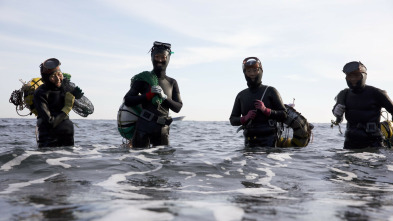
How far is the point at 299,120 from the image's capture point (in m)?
7.91

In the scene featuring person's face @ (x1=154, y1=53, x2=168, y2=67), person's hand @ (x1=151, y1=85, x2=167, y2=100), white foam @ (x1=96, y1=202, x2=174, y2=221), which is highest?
person's face @ (x1=154, y1=53, x2=168, y2=67)

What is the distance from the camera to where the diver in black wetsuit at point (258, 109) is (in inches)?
294

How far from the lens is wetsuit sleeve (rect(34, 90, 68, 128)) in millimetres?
6582

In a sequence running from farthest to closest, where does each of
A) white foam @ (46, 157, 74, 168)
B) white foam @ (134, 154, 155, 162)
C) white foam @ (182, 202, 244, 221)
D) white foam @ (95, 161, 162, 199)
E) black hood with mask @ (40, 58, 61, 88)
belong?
black hood with mask @ (40, 58, 61, 88) → white foam @ (134, 154, 155, 162) → white foam @ (46, 157, 74, 168) → white foam @ (95, 161, 162, 199) → white foam @ (182, 202, 244, 221)

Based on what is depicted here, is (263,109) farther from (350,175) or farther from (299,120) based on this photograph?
(350,175)

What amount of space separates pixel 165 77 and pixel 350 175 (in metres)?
3.83

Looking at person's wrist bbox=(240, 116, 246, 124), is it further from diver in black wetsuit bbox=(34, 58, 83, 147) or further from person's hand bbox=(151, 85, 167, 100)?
diver in black wetsuit bbox=(34, 58, 83, 147)

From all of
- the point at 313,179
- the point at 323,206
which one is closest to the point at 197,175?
the point at 313,179

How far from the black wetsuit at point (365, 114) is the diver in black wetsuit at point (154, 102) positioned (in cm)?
345

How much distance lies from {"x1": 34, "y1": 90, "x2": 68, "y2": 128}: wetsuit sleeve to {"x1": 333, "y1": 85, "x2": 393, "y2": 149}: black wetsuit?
5620mm

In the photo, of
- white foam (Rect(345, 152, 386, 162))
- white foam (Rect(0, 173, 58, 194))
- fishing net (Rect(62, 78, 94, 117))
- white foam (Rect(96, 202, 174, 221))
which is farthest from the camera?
fishing net (Rect(62, 78, 94, 117))

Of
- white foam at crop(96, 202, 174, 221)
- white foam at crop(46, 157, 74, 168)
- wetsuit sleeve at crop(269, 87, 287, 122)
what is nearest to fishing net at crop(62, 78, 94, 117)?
white foam at crop(46, 157, 74, 168)

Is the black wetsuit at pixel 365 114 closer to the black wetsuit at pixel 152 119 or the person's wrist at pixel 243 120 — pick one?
the person's wrist at pixel 243 120

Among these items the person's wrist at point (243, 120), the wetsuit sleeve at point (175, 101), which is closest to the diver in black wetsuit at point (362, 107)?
the person's wrist at point (243, 120)
